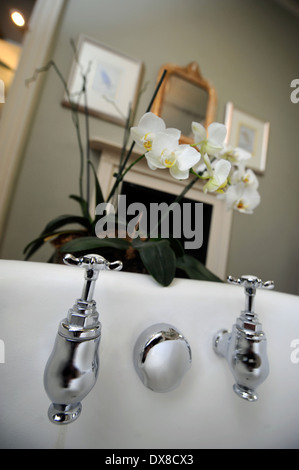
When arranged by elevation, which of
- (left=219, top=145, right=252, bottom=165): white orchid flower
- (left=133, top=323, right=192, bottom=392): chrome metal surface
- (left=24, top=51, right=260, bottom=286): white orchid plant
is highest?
(left=219, top=145, right=252, bottom=165): white orchid flower

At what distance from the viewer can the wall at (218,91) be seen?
89cm

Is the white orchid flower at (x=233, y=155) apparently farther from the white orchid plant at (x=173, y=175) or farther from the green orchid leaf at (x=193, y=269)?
the green orchid leaf at (x=193, y=269)

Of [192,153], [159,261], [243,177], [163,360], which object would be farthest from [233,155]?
[163,360]

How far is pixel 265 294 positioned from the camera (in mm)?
319

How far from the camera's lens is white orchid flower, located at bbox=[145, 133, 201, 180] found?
296 millimetres

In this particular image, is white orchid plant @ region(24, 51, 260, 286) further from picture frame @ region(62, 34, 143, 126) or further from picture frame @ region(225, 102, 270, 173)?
picture frame @ region(225, 102, 270, 173)

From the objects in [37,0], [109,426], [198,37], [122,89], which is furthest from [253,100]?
[109,426]

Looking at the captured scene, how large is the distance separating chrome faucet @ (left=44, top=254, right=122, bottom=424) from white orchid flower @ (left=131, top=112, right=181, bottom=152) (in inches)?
7.7

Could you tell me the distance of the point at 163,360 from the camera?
0.70 feet

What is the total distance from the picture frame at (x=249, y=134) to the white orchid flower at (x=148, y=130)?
1059 mm

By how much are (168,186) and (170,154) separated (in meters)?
0.79

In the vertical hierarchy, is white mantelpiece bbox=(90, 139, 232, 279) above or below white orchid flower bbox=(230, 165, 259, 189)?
above

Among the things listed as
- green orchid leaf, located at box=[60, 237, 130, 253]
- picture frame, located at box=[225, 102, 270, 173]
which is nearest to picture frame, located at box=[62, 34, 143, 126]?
picture frame, located at box=[225, 102, 270, 173]
